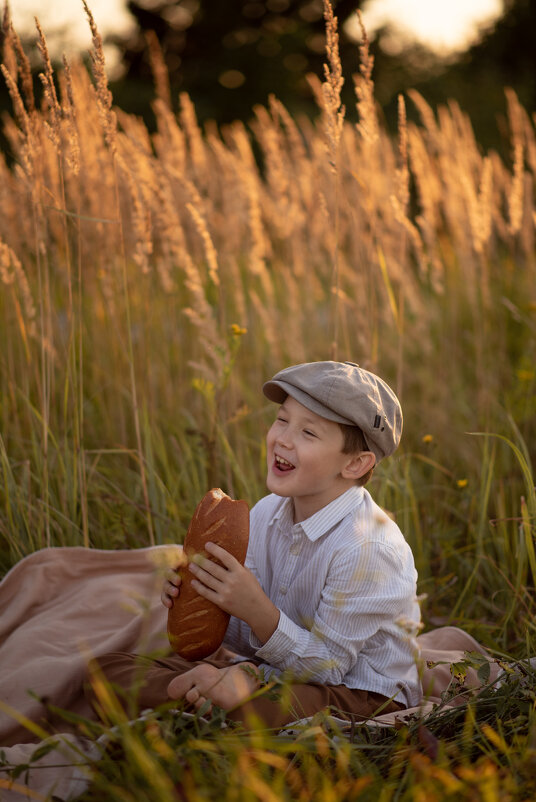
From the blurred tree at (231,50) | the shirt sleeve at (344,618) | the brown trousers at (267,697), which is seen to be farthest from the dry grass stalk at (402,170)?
the blurred tree at (231,50)

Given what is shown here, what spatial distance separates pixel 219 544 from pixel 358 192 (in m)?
2.47

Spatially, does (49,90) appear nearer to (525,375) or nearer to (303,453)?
(303,453)

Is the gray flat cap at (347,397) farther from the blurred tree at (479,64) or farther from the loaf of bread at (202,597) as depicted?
the blurred tree at (479,64)

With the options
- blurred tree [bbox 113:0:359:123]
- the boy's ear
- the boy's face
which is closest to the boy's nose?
the boy's face

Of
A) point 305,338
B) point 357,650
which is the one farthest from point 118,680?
point 305,338

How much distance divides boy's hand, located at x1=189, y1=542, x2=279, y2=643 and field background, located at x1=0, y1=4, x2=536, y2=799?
1.97ft

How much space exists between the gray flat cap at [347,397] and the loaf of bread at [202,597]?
29cm

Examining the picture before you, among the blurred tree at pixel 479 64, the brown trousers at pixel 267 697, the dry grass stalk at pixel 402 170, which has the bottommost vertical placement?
the brown trousers at pixel 267 697

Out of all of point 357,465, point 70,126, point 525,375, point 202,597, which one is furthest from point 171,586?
point 525,375

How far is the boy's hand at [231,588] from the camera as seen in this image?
1615 mm

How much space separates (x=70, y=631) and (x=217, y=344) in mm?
932

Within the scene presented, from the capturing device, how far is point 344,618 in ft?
5.56

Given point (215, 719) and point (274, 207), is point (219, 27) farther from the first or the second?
point (215, 719)

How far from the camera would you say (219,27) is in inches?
571
